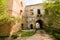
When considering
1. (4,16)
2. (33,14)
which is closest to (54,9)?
(4,16)

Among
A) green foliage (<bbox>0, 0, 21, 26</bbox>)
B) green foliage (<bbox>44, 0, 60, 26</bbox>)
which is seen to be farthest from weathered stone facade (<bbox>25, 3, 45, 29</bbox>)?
green foliage (<bbox>0, 0, 21, 26</bbox>)

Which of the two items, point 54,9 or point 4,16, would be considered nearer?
point 4,16

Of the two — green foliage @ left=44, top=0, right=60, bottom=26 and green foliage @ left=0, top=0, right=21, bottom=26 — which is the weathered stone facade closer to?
green foliage @ left=44, top=0, right=60, bottom=26

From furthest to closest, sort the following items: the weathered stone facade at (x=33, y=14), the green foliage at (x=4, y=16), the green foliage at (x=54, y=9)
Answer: the weathered stone facade at (x=33, y=14) < the green foliage at (x=54, y=9) < the green foliage at (x=4, y=16)

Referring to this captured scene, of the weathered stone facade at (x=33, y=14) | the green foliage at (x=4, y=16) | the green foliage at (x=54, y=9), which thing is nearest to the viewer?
the green foliage at (x=4, y=16)

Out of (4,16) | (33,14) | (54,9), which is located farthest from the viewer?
(33,14)

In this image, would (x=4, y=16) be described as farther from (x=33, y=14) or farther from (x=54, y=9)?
(x=33, y=14)

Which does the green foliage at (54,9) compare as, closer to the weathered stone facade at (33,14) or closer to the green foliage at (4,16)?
the green foliage at (4,16)

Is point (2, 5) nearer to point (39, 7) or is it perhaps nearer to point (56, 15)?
point (56, 15)

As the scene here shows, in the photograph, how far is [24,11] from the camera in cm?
2838

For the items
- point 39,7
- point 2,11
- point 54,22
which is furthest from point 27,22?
point 2,11

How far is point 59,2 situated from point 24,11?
11.2m

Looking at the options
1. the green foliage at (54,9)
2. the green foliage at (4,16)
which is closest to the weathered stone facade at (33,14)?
the green foliage at (54,9)

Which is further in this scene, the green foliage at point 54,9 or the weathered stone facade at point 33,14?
the weathered stone facade at point 33,14
